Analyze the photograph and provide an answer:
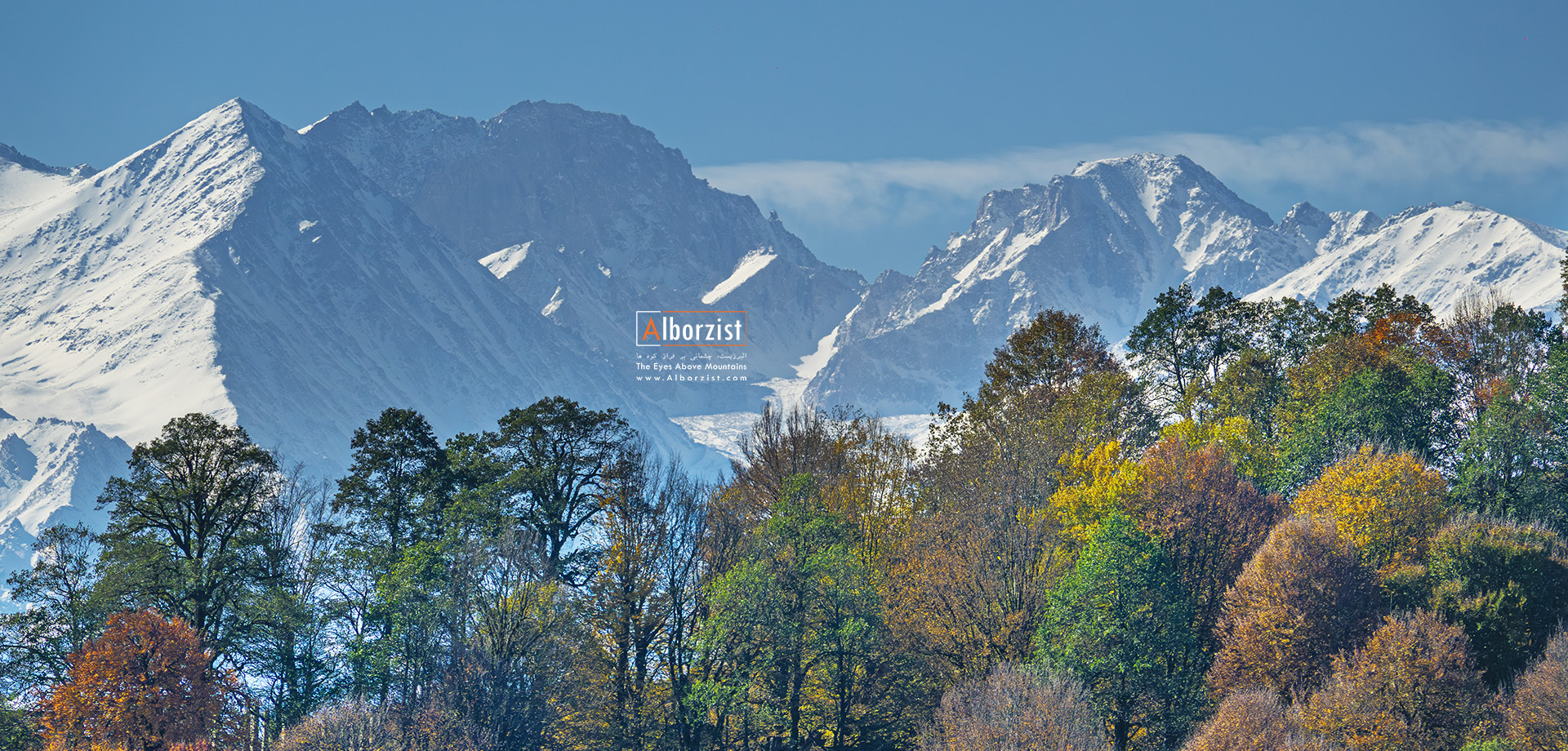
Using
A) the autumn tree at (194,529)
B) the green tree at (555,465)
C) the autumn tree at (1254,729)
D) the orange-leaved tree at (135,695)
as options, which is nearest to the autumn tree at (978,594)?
the autumn tree at (1254,729)

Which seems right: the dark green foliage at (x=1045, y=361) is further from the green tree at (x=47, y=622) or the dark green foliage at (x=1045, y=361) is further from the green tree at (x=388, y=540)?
the green tree at (x=47, y=622)

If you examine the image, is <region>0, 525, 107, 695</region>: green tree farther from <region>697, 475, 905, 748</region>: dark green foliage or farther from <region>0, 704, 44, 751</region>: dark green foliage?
<region>697, 475, 905, 748</region>: dark green foliage

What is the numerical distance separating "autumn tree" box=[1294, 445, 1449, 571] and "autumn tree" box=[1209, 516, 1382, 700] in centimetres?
173

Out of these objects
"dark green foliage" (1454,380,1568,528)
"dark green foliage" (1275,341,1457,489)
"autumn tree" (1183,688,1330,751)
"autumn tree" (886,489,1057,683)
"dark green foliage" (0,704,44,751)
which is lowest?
"autumn tree" (1183,688,1330,751)

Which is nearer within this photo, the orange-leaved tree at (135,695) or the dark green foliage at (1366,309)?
the orange-leaved tree at (135,695)

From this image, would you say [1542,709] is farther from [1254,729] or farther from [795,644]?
[795,644]

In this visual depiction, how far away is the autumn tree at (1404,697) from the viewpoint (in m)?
41.0

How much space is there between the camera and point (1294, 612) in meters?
46.7

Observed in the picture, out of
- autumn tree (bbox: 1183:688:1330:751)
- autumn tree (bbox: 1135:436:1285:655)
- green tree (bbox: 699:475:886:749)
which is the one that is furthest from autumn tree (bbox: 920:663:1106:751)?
autumn tree (bbox: 1135:436:1285:655)

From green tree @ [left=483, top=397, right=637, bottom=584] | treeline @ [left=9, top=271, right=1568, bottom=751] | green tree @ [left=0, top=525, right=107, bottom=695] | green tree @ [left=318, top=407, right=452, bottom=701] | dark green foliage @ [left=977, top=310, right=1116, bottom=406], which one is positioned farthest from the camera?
dark green foliage @ [left=977, top=310, right=1116, bottom=406]

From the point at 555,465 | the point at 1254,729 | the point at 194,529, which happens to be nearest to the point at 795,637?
the point at 555,465

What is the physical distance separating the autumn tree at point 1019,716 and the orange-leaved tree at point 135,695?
29.0 meters

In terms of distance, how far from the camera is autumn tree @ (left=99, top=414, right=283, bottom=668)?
55.4 meters

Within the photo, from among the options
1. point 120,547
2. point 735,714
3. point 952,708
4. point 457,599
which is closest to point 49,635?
point 120,547
